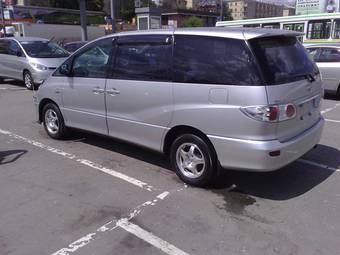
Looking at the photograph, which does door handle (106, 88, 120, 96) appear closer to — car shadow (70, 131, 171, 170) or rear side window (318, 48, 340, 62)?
car shadow (70, 131, 171, 170)

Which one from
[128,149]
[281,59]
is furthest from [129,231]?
[128,149]

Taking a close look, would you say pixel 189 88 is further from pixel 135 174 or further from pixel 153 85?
pixel 135 174

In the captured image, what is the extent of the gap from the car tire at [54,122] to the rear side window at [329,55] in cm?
814

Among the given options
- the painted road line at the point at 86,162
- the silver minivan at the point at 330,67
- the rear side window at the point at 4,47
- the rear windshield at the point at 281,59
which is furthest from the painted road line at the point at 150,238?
the rear side window at the point at 4,47

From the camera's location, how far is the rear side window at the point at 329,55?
37.1 ft

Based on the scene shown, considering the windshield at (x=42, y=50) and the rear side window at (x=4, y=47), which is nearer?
the windshield at (x=42, y=50)

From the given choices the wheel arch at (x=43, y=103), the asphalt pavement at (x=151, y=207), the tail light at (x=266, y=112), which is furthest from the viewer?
the wheel arch at (x=43, y=103)

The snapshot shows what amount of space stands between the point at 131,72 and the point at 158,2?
397ft

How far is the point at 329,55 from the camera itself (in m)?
11.5

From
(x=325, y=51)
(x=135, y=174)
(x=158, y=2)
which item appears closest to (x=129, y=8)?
(x=158, y=2)

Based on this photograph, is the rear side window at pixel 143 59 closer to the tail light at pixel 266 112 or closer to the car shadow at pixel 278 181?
the tail light at pixel 266 112

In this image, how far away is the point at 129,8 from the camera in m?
99.5

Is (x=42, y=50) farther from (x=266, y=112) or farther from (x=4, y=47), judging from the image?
(x=266, y=112)

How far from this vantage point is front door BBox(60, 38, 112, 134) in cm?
557
